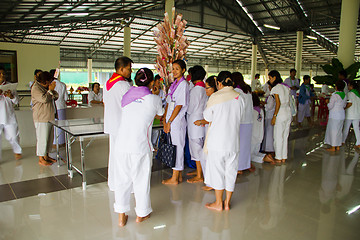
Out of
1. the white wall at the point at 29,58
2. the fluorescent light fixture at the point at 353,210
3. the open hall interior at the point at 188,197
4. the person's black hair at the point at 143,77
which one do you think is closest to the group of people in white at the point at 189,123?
the person's black hair at the point at 143,77

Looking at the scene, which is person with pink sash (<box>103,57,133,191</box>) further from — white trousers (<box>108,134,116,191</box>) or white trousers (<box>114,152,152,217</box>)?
white trousers (<box>114,152,152,217</box>)

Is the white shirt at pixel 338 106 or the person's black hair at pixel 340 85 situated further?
the white shirt at pixel 338 106

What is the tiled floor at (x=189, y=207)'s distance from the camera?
2.58m

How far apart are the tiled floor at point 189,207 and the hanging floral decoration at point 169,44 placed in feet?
5.10

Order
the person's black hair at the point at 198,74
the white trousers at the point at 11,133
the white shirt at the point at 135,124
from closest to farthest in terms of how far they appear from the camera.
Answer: the white shirt at the point at 135,124, the person's black hair at the point at 198,74, the white trousers at the point at 11,133

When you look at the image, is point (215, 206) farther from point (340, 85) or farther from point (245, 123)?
point (340, 85)

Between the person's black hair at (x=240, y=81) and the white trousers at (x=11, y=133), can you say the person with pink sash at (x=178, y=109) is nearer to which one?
the person's black hair at (x=240, y=81)

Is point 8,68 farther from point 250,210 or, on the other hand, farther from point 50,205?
point 250,210

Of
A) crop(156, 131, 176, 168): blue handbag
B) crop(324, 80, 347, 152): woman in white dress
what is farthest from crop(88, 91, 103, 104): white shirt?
crop(324, 80, 347, 152): woman in white dress

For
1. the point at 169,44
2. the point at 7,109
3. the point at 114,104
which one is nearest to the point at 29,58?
the point at 7,109

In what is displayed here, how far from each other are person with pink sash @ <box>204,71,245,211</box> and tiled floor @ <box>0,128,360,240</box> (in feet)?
1.32

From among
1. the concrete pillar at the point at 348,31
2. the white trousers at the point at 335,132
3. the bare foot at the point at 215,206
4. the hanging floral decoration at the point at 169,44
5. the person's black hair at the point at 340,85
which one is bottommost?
the bare foot at the point at 215,206

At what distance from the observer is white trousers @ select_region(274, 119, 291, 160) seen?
15.3 ft

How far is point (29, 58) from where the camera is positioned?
1134 centimetres
